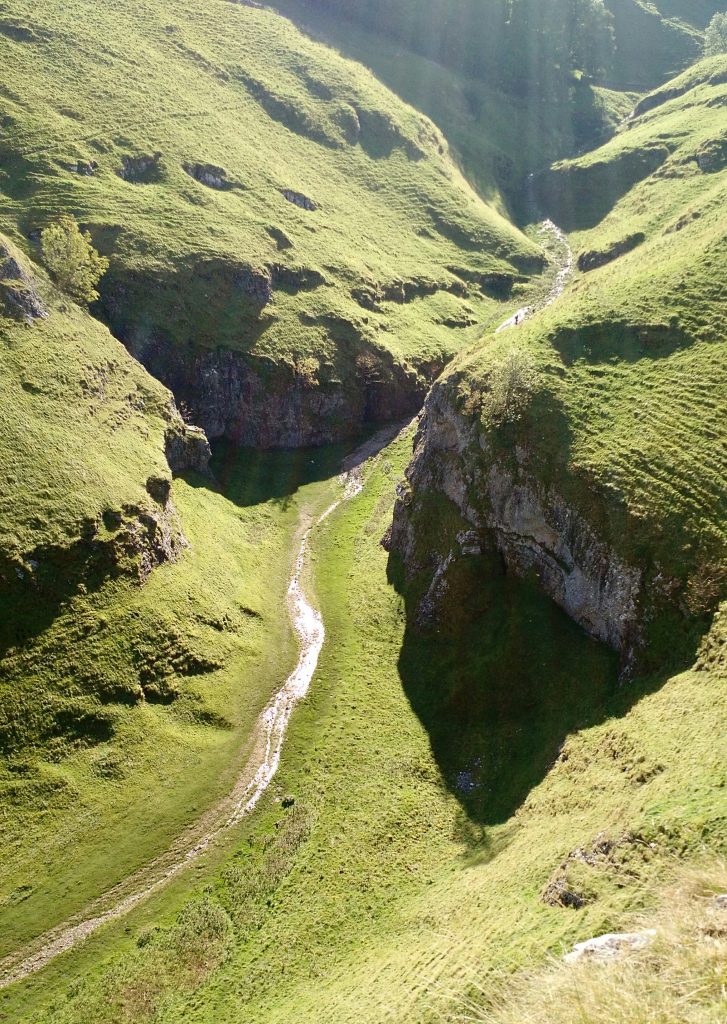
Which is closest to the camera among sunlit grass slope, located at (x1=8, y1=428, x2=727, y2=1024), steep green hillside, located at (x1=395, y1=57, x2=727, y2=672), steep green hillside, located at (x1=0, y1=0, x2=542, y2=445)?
sunlit grass slope, located at (x1=8, y1=428, x2=727, y2=1024)

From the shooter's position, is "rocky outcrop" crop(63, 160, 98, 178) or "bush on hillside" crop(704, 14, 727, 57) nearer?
"rocky outcrop" crop(63, 160, 98, 178)

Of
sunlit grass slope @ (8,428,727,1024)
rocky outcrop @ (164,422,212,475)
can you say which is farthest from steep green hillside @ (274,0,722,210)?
sunlit grass slope @ (8,428,727,1024)

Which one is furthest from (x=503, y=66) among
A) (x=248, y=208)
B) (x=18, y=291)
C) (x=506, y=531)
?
(x=506, y=531)

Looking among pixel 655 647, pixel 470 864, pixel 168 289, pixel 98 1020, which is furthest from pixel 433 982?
pixel 168 289

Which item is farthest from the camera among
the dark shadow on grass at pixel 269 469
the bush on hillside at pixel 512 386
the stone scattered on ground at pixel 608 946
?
the dark shadow on grass at pixel 269 469

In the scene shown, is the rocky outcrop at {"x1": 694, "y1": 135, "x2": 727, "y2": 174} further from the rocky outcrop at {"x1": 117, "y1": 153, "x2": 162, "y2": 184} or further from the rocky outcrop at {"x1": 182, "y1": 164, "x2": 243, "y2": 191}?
the rocky outcrop at {"x1": 117, "y1": 153, "x2": 162, "y2": 184}

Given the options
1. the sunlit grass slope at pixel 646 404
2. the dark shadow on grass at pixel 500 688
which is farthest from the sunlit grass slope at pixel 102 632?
the sunlit grass slope at pixel 646 404

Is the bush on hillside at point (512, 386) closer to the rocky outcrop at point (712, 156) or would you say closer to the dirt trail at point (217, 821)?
the dirt trail at point (217, 821)

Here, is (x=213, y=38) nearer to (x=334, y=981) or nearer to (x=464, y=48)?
(x=464, y=48)
